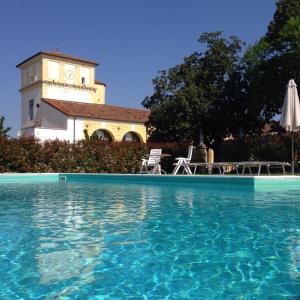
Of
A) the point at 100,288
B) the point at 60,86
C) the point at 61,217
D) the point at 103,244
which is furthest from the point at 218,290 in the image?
the point at 60,86

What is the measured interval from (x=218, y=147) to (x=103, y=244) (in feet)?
61.8

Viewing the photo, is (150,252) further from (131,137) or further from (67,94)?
(67,94)

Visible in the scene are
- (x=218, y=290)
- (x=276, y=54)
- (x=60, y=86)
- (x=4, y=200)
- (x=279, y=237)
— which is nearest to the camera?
(x=218, y=290)

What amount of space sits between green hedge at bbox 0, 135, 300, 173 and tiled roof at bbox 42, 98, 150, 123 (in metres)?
16.1

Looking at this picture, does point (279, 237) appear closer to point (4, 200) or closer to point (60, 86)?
point (4, 200)

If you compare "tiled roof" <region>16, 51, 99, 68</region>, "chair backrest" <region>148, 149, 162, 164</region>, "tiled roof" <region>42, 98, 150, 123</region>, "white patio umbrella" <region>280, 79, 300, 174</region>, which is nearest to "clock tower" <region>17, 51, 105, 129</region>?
"tiled roof" <region>16, 51, 99, 68</region>

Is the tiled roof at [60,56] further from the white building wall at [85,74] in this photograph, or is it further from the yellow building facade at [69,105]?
the white building wall at [85,74]

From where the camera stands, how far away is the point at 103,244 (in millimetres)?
4715

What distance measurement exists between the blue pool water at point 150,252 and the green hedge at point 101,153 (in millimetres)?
11456

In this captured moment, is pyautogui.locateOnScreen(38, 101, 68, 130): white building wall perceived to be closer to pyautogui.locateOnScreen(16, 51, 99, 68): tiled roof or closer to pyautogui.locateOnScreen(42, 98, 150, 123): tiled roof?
pyautogui.locateOnScreen(42, 98, 150, 123): tiled roof

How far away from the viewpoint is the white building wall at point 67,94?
155ft

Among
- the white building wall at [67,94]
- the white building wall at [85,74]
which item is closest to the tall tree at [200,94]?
the white building wall at [67,94]

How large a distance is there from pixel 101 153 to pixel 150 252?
16641mm

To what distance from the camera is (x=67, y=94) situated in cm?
4862
